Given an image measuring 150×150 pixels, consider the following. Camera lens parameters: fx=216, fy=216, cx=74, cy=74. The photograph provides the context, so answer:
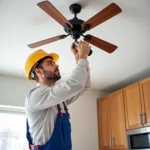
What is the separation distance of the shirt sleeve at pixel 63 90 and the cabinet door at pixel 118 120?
6.87 ft

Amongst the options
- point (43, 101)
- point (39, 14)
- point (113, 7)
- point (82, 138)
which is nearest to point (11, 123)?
point (82, 138)

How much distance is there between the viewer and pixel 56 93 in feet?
3.81

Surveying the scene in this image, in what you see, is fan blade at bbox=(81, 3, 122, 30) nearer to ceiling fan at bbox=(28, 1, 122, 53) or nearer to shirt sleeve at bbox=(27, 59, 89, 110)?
ceiling fan at bbox=(28, 1, 122, 53)

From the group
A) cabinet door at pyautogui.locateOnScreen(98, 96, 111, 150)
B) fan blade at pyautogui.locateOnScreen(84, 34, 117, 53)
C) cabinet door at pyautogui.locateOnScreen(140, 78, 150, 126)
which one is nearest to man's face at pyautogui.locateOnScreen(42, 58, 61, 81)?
fan blade at pyautogui.locateOnScreen(84, 34, 117, 53)

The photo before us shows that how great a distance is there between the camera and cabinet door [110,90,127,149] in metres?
3.05

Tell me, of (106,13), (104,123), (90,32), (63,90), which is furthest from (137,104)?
(63,90)

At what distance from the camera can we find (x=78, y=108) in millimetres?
3504

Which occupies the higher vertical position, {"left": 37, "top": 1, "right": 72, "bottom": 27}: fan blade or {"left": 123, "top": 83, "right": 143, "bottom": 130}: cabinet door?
{"left": 37, "top": 1, "right": 72, "bottom": 27}: fan blade

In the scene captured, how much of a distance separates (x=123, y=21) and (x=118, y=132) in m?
1.81

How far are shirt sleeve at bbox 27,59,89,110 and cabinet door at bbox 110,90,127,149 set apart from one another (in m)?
2.09

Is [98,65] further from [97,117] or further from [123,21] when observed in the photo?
[97,117]

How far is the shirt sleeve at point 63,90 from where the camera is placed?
115 centimetres

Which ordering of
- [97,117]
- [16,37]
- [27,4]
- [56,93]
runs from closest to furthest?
[56,93], [27,4], [16,37], [97,117]

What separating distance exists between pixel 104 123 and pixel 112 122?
0.65 feet
